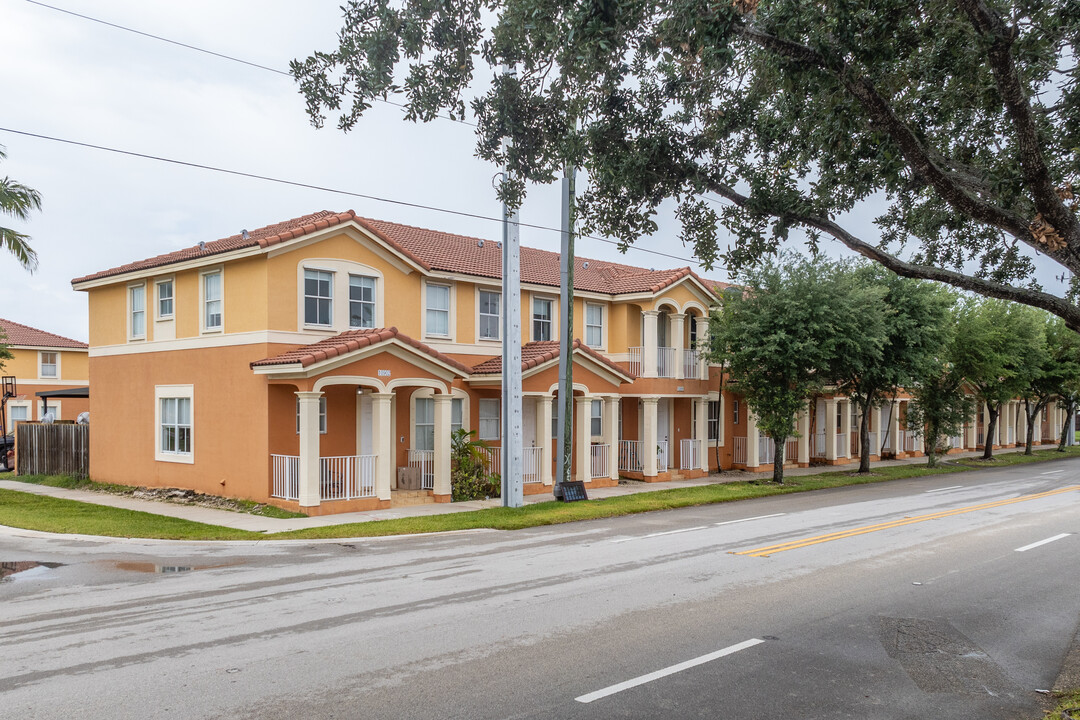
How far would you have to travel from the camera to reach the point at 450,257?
24.0m

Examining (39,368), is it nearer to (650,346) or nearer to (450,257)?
(450,257)

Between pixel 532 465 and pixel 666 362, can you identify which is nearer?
pixel 532 465

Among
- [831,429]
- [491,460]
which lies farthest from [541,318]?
[831,429]

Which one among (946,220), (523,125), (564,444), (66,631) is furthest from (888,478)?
(66,631)

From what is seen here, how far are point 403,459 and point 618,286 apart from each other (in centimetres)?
1056

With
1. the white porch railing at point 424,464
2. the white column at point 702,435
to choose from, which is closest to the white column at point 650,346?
the white column at point 702,435

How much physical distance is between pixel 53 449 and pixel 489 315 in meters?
15.0

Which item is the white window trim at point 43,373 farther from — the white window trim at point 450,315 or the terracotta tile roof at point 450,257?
the white window trim at point 450,315

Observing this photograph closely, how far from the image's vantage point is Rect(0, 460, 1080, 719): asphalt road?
6.42m

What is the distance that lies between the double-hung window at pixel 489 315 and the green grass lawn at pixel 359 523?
6.10 metres

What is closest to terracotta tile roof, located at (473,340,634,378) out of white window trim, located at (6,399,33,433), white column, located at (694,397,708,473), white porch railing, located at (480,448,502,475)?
white porch railing, located at (480,448,502,475)

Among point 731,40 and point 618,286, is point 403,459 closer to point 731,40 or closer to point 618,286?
point 618,286

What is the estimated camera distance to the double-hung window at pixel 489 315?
24109 millimetres

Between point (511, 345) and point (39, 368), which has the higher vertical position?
point (511, 345)
